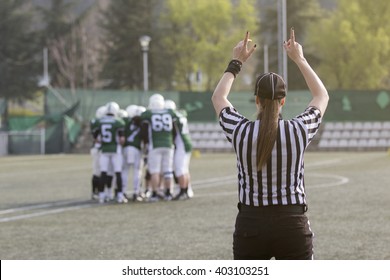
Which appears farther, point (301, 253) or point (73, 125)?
point (73, 125)

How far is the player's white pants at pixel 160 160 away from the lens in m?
17.4

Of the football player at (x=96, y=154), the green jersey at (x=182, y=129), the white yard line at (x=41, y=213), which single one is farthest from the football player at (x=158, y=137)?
the white yard line at (x=41, y=213)

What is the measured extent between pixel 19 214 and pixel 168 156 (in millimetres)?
3591

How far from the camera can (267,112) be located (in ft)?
17.1

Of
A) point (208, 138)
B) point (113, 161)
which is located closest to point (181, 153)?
point (113, 161)

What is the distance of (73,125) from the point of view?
134 feet

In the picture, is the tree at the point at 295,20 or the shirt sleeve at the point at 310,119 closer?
the shirt sleeve at the point at 310,119

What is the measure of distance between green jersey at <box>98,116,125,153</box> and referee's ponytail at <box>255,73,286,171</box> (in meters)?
12.2

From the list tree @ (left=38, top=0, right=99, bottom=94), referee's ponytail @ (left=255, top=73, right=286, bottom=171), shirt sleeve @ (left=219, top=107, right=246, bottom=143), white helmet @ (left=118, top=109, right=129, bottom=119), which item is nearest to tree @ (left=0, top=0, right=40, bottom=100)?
tree @ (left=38, top=0, right=99, bottom=94)

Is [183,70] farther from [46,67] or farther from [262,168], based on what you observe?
[262,168]

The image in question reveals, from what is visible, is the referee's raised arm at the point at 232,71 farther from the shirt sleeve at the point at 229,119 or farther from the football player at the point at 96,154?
the football player at the point at 96,154

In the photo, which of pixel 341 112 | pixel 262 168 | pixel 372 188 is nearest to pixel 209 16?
pixel 341 112

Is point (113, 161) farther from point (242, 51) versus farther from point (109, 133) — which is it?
point (242, 51)

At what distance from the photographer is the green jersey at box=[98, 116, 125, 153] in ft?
56.6
